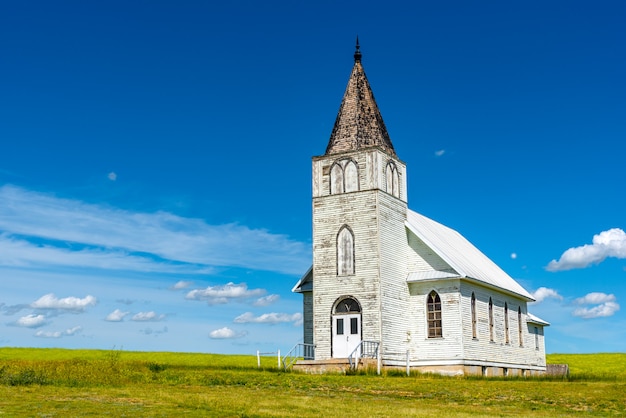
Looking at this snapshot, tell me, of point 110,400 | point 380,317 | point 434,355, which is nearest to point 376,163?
point 380,317

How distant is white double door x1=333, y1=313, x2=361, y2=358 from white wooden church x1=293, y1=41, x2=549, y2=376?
5 cm

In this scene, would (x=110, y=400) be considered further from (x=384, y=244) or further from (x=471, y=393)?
(x=384, y=244)

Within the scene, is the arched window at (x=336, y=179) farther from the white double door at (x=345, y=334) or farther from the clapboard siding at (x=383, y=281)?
the white double door at (x=345, y=334)

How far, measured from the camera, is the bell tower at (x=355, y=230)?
38.6m

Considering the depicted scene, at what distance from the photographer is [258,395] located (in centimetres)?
2297

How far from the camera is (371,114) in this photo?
41.6 m

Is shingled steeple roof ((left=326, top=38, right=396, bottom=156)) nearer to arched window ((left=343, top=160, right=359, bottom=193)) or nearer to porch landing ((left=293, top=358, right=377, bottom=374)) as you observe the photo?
arched window ((left=343, top=160, right=359, bottom=193))

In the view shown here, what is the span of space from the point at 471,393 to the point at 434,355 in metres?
14.5

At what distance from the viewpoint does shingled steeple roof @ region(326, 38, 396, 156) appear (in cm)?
4084

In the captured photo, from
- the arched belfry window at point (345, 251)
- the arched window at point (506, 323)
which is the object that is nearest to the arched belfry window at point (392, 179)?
the arched belfry window at point (345, 251)

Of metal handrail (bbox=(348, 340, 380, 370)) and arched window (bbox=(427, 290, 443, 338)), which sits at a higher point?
arched window (bbox=(427, 290, 443, 338))

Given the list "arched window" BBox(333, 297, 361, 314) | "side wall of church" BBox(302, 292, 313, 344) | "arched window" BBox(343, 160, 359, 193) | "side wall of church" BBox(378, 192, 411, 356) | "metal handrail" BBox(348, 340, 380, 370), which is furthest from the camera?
"side wall of church" BBox(302, 292, 313, 344)

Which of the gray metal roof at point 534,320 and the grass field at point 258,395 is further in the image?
the gray metal roof at point 534,320

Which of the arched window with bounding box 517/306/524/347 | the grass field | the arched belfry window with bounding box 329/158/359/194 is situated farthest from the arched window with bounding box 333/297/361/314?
the arched window with bounding box 517/306/524/347
